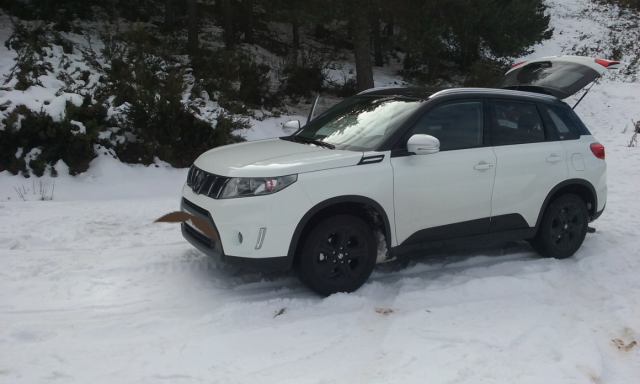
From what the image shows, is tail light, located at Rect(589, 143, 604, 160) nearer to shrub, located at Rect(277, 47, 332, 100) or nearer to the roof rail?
the roof rail

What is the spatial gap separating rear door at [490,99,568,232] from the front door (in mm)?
143

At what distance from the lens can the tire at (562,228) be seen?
577 centimetres

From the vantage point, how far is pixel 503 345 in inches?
158

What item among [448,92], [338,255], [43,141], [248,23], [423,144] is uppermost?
[248,23]

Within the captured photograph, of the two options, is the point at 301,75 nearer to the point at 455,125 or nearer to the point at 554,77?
the point at 554,77

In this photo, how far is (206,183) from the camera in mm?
4680

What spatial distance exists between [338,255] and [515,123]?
2.35 m

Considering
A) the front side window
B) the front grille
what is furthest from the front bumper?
the front side window

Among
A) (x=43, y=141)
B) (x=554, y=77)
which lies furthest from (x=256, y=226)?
(x=43, y=141)

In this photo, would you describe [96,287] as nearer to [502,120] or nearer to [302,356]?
[302,356]

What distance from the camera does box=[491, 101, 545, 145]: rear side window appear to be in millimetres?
5422

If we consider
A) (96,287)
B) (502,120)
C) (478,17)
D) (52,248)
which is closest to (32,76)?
(52,248)

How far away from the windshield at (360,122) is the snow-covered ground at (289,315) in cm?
130

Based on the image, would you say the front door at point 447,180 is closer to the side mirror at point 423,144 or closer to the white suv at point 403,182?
the white suv at point 403,182
